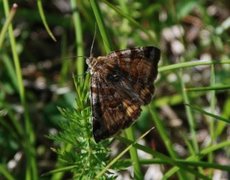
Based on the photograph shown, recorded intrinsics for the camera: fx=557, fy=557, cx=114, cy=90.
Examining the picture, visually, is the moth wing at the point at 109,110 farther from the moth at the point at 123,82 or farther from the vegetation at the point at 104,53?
the vegetation at the point at 104,53

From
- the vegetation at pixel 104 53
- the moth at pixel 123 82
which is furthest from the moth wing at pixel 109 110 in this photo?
the vegetation at pixel 104 53

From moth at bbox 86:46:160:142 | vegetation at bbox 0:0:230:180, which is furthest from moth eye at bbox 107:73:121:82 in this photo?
vegetation at bbox 0:0:230:180

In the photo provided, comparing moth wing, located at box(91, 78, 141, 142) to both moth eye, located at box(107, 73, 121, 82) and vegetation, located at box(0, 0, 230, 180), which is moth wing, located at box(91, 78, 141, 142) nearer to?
moth eye, located at box(107, 73, 121, 82)

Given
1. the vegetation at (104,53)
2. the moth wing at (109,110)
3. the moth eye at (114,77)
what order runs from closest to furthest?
the moth wing at (109,110), the moth eye at (114,77), the vegetation at (104,53)

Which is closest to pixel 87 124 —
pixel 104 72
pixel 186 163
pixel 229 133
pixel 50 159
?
pixel 104 72

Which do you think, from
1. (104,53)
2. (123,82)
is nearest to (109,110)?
Result: (123,82)

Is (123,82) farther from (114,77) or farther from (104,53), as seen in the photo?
(104,53)

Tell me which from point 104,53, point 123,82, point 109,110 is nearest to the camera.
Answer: point 109,110

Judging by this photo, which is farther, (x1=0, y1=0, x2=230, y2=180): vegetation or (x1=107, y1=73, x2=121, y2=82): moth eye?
(x1=0, y1=0, x2=230, y2=180): vegetation

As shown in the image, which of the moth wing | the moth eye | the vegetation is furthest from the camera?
the vegetation
